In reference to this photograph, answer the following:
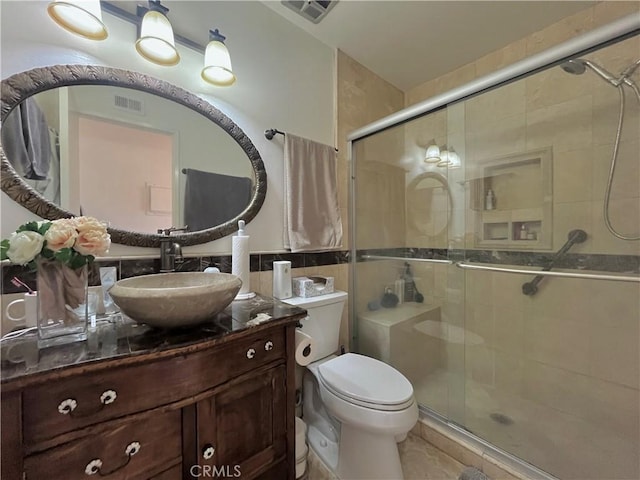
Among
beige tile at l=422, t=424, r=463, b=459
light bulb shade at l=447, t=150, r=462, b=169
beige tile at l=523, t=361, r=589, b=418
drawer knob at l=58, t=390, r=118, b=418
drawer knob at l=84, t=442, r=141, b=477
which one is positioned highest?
light bulb shade at l=447, t=150, r=462, b=169

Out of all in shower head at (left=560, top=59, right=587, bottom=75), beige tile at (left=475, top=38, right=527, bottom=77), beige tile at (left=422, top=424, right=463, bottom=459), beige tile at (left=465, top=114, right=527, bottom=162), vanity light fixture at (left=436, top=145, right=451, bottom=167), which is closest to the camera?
shower head at (left=560, top=59, right=587, bottom=75)

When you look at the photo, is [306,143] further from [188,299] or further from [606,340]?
[606,340]

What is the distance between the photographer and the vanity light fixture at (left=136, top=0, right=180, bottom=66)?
A: 103 centimetres

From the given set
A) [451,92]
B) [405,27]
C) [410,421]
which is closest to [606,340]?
[410,421]

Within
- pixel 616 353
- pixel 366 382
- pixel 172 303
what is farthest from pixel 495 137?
pixel 172 303

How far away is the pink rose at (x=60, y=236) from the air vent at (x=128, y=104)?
642 mm

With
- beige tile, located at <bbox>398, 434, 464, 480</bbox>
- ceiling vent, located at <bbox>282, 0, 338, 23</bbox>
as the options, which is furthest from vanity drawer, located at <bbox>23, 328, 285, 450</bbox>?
ceiling vent, located at <bbox>282, 0, 338, 23</bbox>

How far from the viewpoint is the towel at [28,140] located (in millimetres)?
868

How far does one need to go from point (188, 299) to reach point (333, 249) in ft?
3.85

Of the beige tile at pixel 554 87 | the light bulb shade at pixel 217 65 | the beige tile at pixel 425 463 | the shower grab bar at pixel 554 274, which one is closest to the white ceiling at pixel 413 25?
the light bulb shade at pixel 217 65

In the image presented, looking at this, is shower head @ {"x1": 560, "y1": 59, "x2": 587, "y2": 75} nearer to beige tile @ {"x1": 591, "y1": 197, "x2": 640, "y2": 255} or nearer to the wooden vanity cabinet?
beige tile @ {"x1": 591, "y1": 197, "x2": 640, "y2": 255}

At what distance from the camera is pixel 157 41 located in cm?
106

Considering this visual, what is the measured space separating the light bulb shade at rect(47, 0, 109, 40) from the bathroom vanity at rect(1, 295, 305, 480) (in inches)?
40.2

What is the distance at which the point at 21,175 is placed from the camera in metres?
0.88
